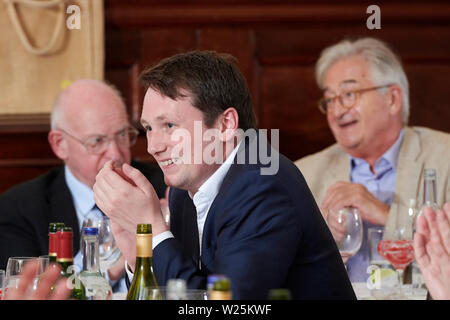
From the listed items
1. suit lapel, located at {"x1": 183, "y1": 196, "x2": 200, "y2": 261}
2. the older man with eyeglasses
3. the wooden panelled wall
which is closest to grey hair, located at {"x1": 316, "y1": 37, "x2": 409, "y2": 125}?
the wooden panelled wall

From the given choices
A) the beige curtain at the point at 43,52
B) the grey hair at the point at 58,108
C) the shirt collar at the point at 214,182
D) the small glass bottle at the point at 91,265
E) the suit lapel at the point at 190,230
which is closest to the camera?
the small glass bottle at the point at 91,265

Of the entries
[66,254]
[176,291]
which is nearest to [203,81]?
[66,254]

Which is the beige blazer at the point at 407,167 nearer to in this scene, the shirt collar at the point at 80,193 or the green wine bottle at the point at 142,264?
the shirt collar at the point at 80,193

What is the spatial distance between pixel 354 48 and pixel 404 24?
16.9 inches

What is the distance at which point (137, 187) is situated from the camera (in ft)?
4.70

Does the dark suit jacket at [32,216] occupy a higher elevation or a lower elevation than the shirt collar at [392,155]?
lower

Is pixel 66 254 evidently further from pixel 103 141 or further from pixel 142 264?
pixel 103 141

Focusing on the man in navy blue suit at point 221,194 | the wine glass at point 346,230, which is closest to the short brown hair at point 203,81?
the man in navy blue suit at point 221,194

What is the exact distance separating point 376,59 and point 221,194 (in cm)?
163

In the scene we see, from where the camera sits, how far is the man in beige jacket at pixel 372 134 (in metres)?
2.65

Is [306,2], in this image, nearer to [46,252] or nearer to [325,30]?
[325,30]

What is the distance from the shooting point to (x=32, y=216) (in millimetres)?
2525

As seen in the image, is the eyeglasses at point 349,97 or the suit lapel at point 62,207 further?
the eyeglasses at point 349,97

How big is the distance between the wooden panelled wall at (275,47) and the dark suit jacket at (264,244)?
5.77 feet
